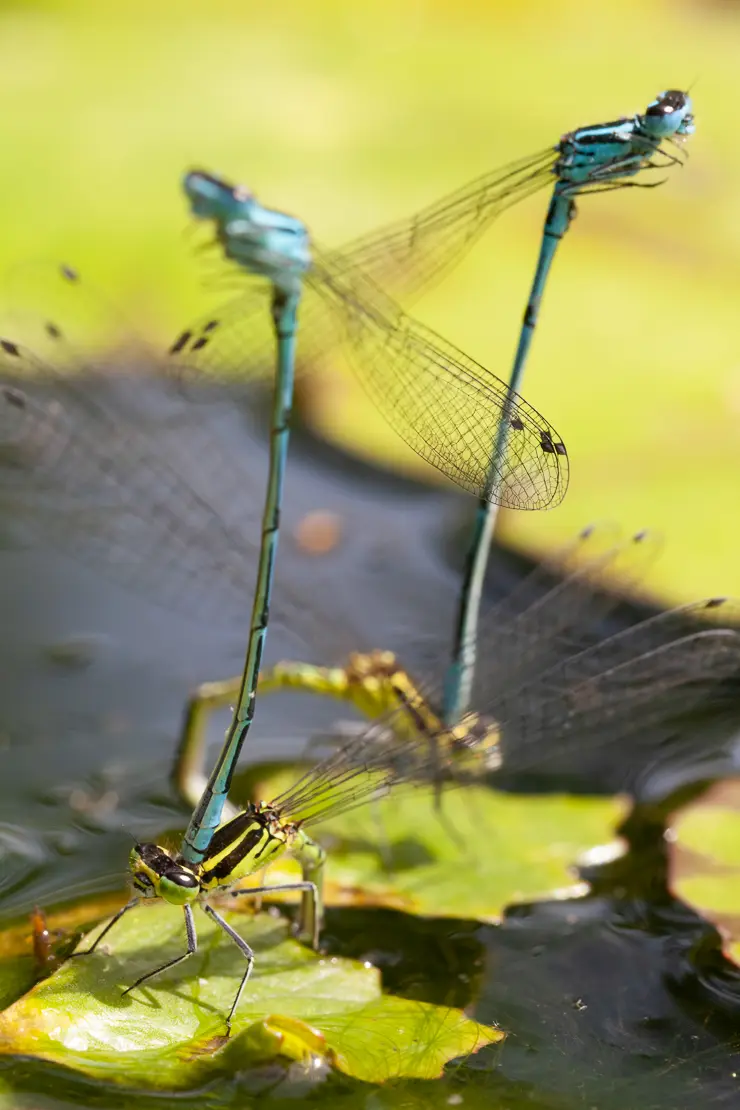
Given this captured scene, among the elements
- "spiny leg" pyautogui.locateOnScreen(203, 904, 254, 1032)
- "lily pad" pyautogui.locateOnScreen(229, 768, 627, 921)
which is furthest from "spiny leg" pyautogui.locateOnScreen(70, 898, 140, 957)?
"lily pad" pyautogui.locateOnScreen(229, 768, 627, 921)

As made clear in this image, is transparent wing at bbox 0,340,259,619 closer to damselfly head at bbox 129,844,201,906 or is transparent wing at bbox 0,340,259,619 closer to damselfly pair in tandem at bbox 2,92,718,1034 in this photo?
damselfly pair in tandem at bbox 2,92,718,1034

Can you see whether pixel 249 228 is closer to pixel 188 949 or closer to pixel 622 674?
pixel 188 949

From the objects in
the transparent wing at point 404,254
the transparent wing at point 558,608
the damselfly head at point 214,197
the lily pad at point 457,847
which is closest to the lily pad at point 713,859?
the lily pad at point 457,847

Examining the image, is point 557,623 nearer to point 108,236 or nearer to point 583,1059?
point 583,1059

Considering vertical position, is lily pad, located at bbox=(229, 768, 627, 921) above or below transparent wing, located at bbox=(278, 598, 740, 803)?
below

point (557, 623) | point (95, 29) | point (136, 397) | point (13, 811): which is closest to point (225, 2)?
point (95, 29)

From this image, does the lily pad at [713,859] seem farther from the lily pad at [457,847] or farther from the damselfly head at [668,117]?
the damselfly head at [668,117]
